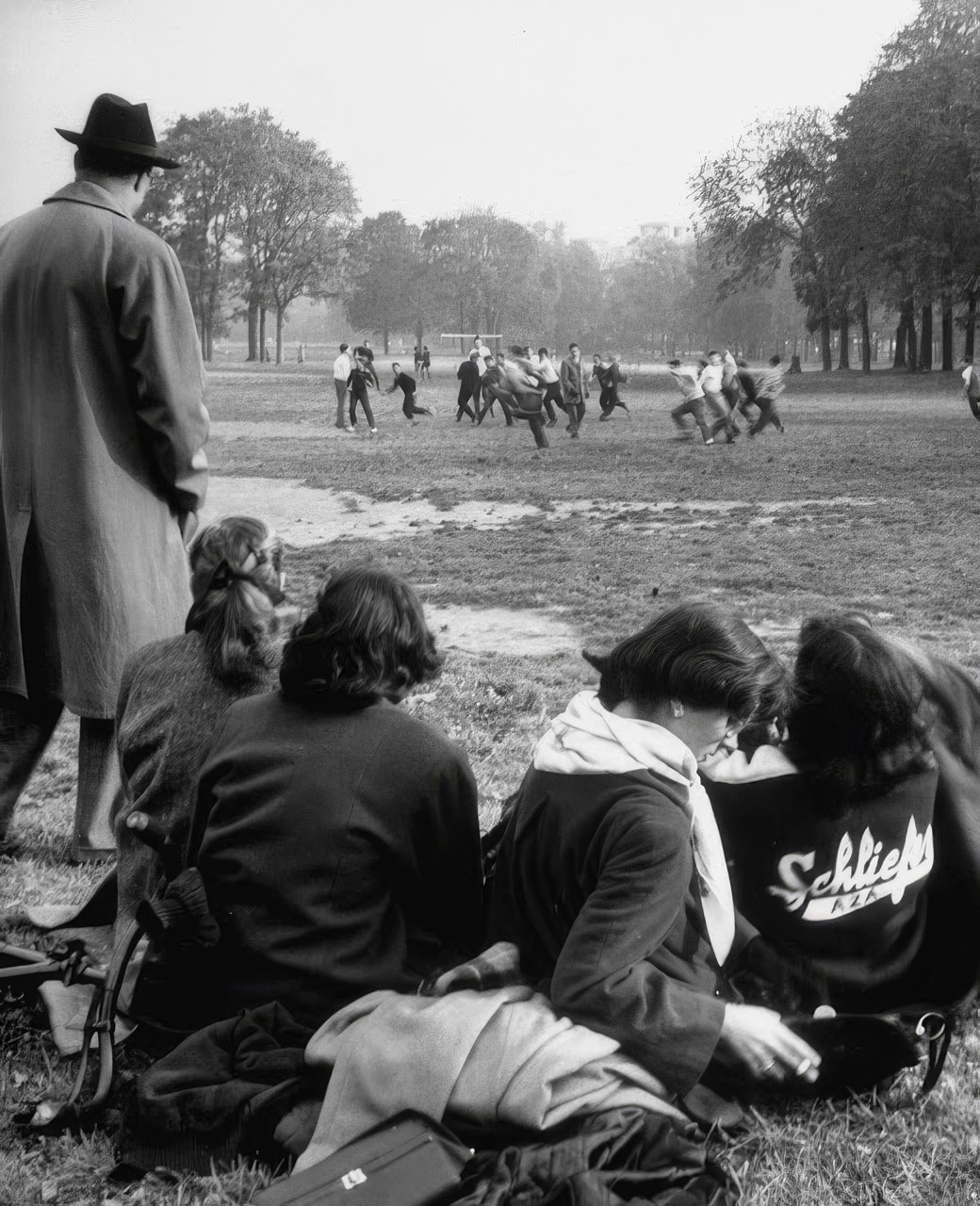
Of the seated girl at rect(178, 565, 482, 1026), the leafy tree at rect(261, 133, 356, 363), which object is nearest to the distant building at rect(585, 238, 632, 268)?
the leafy tree at rect(261, 133, 356, 363)

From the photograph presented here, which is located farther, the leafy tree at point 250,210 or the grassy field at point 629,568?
Result: the leafy tree at point 250,210

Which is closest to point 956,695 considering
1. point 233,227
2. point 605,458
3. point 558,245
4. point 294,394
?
point 233,227

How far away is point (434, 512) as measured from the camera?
11000 mm

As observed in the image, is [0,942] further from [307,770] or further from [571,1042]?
[571,1042]

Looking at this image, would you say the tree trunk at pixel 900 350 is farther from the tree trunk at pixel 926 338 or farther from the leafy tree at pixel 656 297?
the leafy tree at pixel 656 297

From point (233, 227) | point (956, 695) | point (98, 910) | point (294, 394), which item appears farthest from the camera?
point (294, 394)

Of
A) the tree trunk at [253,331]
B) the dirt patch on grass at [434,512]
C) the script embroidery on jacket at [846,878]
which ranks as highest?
the tree trunk at [253,331]

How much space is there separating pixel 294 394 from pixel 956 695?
90.5 ft

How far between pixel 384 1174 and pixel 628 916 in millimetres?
509

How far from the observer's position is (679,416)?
62.6ft

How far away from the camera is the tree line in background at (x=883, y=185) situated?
27641 millimetres

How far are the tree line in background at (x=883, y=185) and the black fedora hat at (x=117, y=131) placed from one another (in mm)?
27758

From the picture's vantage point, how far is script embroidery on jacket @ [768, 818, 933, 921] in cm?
238

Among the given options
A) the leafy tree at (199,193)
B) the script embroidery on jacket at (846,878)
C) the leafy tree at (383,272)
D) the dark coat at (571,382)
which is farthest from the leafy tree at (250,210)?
the script embroidery on jacket at (846,878)
